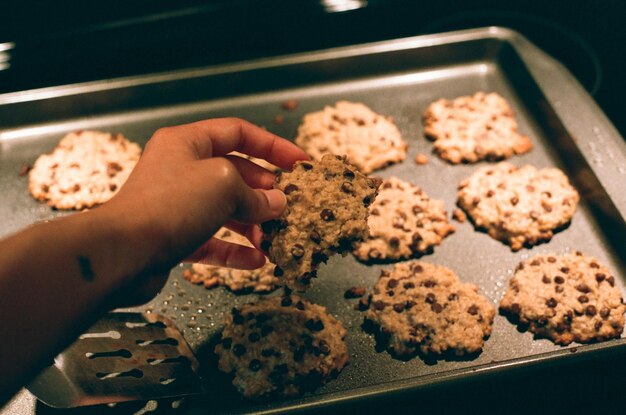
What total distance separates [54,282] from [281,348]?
91cm

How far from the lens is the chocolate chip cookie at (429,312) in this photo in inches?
70.6

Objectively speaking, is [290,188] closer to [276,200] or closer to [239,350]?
[276,200]

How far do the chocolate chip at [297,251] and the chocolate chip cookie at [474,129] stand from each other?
1.09m

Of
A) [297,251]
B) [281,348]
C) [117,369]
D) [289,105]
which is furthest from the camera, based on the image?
[289,105]

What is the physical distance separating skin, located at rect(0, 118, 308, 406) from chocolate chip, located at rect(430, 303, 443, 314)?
2.52 ft

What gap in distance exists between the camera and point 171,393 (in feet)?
5.38

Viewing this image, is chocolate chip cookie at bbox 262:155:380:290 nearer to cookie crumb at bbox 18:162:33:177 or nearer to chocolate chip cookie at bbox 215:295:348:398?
chocolate chip cookie at bbox 215:295:348:398

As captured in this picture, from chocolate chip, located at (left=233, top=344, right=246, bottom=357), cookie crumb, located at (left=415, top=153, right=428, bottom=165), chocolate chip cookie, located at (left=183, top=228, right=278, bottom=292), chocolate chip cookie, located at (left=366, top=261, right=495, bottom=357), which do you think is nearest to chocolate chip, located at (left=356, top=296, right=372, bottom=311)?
chocolate chip cookie, located at (left=366, top=261, right=495, bottom=357)

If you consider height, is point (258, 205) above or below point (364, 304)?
above

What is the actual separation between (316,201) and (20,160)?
1709mm

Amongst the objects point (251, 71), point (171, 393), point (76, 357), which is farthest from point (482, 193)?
point (76, 357)

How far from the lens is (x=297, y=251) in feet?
4.98

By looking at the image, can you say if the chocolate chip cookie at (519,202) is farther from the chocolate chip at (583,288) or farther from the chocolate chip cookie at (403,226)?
the chocolate chip at (583,288)

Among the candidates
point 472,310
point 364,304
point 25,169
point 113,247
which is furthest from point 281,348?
point 25,169
